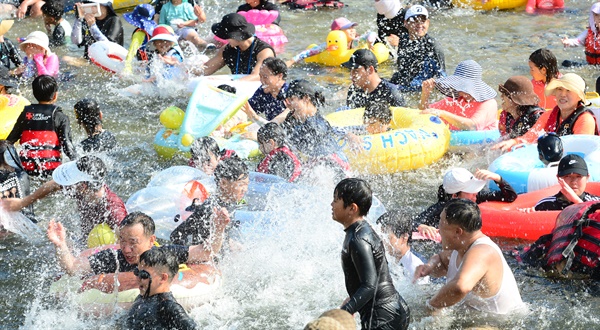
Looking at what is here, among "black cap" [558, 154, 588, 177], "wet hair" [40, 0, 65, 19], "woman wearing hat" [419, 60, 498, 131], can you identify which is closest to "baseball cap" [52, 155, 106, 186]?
"black cap" [558, 154, 588, 177]

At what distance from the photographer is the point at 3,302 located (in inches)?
237

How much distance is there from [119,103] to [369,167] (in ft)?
12.3

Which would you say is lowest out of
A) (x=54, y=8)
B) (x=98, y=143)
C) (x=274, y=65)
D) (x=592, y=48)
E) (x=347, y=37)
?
(x=54, y=8)

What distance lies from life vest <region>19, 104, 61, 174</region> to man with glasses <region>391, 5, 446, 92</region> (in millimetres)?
4159

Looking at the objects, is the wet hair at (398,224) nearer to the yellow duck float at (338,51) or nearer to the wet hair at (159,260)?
the wet hair at (159,260)

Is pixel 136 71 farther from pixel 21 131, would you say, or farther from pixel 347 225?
pixel 347 225

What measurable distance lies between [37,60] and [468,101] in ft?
17.2

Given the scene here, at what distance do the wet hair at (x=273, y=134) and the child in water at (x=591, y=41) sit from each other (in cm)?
499

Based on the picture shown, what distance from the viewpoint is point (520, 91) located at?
762 centimetres

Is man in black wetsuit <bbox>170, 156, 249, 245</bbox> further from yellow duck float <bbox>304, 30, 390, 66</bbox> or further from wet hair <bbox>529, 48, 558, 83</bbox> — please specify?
yellow duck float <bbox>304, 30, 390, 66</bbox>

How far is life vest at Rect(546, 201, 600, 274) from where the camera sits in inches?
225

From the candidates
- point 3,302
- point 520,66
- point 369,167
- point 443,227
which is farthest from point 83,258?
point 520,66

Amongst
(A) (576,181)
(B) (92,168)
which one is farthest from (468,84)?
(B) (92,168)

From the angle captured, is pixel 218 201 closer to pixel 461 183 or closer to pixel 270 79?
pixel 461 183
